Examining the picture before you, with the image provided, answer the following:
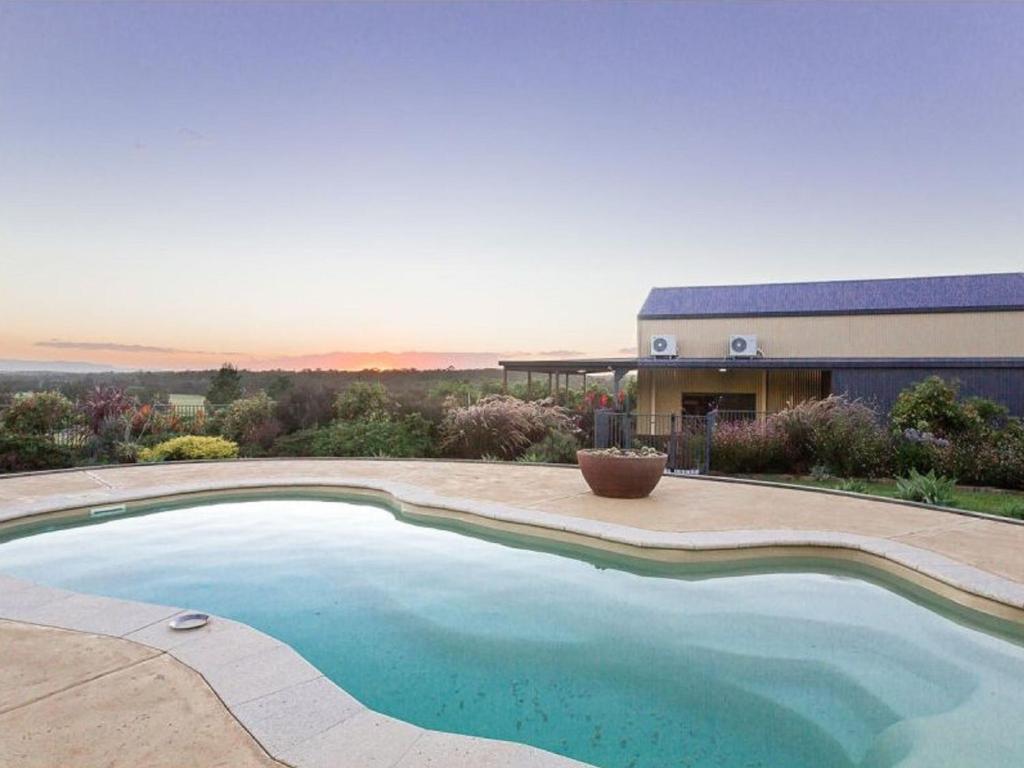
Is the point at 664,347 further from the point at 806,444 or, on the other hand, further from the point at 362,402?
the point at 362,402

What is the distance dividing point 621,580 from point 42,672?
3962 mm

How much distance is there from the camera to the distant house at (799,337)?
18422 mm

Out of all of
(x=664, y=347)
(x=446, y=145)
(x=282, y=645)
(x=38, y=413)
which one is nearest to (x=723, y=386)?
(x=664, y=347)

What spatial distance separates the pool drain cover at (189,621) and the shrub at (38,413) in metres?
11.9

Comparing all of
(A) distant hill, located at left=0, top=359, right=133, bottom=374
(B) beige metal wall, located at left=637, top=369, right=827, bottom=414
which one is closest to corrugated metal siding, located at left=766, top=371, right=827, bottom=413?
(B) beige metal wall, located at left=637, top=369, right=827, bottom=414

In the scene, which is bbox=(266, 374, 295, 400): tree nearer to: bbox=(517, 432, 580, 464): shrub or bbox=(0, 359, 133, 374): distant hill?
bbox=(0, 359, 133, 374): distant hill

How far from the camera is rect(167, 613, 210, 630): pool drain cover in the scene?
376 cm

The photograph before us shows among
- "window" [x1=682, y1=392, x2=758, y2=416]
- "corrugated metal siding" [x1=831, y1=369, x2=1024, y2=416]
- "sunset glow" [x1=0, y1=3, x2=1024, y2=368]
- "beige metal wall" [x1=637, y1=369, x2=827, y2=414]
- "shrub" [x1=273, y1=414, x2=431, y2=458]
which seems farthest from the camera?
"window" [x1=682, y1=392, x2=758, y2=416]

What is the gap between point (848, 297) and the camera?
68.5 feet

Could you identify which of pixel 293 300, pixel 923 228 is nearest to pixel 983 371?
pixel 923 228

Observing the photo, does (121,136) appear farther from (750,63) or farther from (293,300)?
(750,63)

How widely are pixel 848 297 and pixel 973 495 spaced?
12.6 metres

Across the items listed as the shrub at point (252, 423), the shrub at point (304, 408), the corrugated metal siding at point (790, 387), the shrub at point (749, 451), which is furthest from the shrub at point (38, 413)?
the corrugated metal siding at point (790, 387)

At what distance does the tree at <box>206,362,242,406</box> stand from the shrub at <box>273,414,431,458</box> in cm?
808
